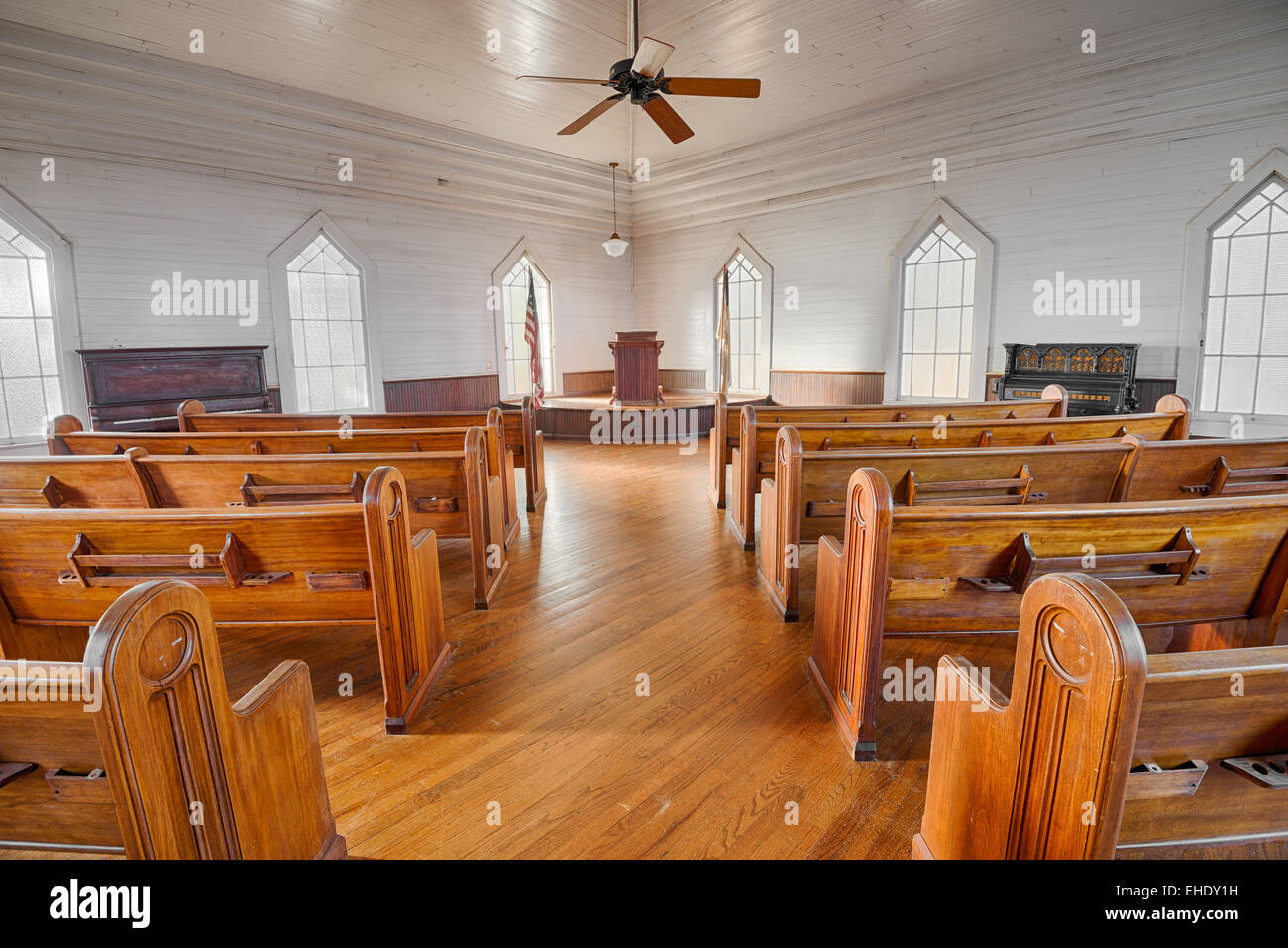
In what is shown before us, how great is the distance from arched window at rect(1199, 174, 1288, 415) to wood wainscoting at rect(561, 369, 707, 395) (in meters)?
6.65

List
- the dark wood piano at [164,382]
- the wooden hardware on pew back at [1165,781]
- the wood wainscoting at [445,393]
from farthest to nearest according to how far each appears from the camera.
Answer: the wood wainscoting at [445,393]
the dark wood piano at [164,382]
the wooden hardware on pew back at [1165,781]

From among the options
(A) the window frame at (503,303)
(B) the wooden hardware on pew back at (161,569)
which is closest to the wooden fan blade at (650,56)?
(B) the wooden hardware on pew back at (161,569)

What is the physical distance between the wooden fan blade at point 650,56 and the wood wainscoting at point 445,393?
575cm

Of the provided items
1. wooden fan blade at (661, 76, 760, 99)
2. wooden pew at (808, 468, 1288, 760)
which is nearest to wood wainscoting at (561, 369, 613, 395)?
wooden fan blade at (661, 76, 760, 99)

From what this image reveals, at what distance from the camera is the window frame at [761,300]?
32.8ft

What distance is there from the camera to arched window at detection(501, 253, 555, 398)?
10320mm

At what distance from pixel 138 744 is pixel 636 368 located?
26.2ft

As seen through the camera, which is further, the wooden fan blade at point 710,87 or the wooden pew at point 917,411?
the wooden fan blade at point 710,87

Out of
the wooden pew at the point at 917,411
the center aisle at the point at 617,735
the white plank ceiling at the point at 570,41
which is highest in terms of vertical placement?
the white plank ceiling at the point at 570,41

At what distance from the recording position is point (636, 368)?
868 centimetres

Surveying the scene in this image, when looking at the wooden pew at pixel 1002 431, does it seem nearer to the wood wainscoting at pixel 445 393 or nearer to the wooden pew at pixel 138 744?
the wooden pew at pixel 138 744

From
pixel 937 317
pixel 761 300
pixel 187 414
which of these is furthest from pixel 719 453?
pixel 761 300

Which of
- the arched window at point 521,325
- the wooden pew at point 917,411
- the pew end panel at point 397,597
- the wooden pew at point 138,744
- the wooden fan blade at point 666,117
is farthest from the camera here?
the arched window at point 521,325

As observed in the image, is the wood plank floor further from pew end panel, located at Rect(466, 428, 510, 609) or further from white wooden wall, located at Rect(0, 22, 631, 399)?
white wooden wall, located at Rect(0, 22, 631, 399)
